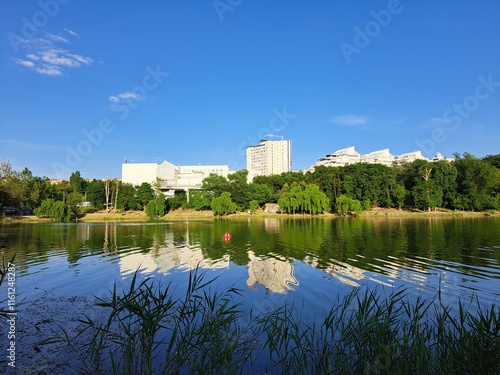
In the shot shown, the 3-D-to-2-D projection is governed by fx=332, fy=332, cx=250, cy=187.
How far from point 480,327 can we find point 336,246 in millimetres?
20557

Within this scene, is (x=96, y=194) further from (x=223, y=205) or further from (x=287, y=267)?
(x=287, y=267)

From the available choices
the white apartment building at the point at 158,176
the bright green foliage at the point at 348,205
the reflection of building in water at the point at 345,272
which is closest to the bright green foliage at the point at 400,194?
the bright green foliage at the point at 348,205

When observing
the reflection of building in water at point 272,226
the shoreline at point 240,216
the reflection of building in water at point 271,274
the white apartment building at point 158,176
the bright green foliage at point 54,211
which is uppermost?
the white apartment building at point 158,176

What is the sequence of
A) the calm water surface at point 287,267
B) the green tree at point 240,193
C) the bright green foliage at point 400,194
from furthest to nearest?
1. the green tree at point 240,193
2. the bright green foliage at point 400,194
3. the calm water surface at point 287,267

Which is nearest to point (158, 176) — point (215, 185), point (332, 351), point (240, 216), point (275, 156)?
point (215, 185)

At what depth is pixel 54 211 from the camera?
2584 inches

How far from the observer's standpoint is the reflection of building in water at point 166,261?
17.5m

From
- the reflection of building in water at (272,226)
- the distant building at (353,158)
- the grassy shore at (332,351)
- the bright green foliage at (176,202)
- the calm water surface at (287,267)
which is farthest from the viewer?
the distant building at (353,158)

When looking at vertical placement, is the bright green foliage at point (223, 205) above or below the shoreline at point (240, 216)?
above

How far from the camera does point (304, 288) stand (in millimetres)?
12820

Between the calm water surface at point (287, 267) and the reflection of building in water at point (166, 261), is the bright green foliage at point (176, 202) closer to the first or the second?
the calm water surface at point (287, 267)

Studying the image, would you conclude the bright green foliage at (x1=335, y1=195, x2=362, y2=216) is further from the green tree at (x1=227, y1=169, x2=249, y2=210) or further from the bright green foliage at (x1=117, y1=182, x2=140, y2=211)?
the bright green foliage at (x1=117, y1=182, x2=140, y2=211)

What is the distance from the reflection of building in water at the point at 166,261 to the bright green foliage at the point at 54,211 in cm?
5131

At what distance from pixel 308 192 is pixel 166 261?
54130 millimetres
